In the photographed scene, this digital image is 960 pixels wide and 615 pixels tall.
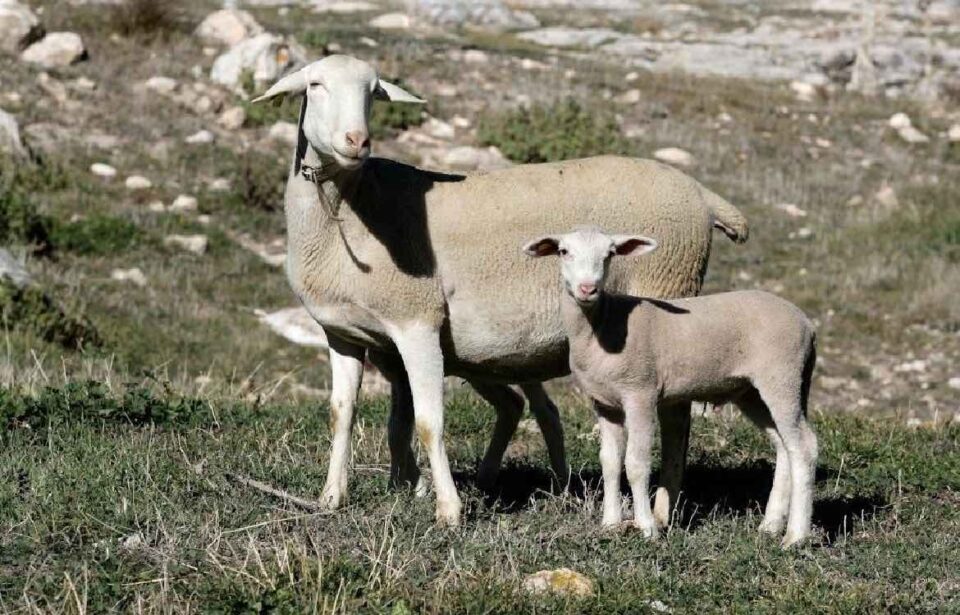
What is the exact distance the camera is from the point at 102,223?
18047 mm

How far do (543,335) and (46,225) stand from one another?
1119 cm

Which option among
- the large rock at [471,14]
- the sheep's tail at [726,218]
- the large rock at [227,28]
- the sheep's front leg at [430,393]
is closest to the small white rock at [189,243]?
the large rock at [227,28]

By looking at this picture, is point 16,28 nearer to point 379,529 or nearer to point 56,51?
point 56,51

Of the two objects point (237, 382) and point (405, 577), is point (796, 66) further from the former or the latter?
point (405, 577)

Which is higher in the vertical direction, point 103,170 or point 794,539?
point 794,539

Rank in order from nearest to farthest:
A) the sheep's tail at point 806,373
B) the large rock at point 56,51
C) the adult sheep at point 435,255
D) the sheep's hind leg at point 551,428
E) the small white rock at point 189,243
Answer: the adult sheep at point 435,255 < the sheep's tail at point 806,373 < the sheep's hind leg at point 551,428 < the small white rock at point 189,243 < the large rock at point 56,51

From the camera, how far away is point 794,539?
7.72m

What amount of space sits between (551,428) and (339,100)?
289 centimetres

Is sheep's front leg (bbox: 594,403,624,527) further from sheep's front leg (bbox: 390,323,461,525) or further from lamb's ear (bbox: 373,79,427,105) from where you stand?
lamb's ear (bbox: 373,79,427,105)

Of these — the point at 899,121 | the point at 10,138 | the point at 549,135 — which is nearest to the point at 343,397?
the point at 10,138

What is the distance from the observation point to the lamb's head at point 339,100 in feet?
23.7

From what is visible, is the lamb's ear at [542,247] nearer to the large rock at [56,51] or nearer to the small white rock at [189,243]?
the small white rock at [189,243]

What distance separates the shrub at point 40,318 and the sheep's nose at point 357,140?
7.72 metres

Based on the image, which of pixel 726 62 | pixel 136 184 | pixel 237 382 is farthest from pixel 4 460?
pixel 726 62
